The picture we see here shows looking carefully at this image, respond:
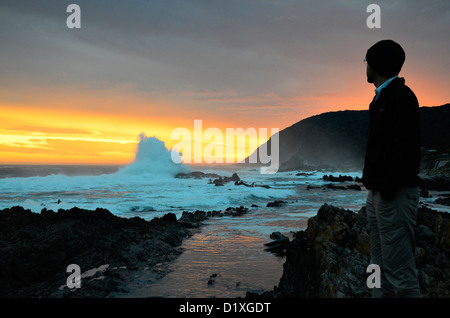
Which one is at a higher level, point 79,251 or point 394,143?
point 394,143

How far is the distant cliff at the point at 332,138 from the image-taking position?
11081 centimetres

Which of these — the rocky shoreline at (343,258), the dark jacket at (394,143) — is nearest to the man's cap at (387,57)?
the dark jacket at (394,143)

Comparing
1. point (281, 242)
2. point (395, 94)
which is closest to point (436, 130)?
point (281, 242)

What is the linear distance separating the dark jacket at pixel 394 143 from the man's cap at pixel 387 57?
131 mm

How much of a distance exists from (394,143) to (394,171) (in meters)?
0.21

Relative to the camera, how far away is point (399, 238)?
233 cm

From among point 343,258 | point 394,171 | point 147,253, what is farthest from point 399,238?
point 147,253

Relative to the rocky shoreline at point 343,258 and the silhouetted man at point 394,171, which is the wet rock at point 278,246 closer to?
the rocky shoreline at point 343,258

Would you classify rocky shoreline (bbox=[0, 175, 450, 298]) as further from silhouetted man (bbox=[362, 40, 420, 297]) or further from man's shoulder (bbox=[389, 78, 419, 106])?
man's shoulder (bbox=[389, 78, 419, 106])

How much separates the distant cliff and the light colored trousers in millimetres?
109383

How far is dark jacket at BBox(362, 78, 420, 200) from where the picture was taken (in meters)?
2.24

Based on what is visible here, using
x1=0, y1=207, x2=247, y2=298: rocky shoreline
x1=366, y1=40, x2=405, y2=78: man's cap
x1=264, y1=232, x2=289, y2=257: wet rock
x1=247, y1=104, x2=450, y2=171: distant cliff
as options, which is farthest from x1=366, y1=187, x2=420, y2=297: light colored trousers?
x1=247, y1=104, x2=450, y2=171: distant cliff

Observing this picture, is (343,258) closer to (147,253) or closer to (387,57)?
(387,57)
